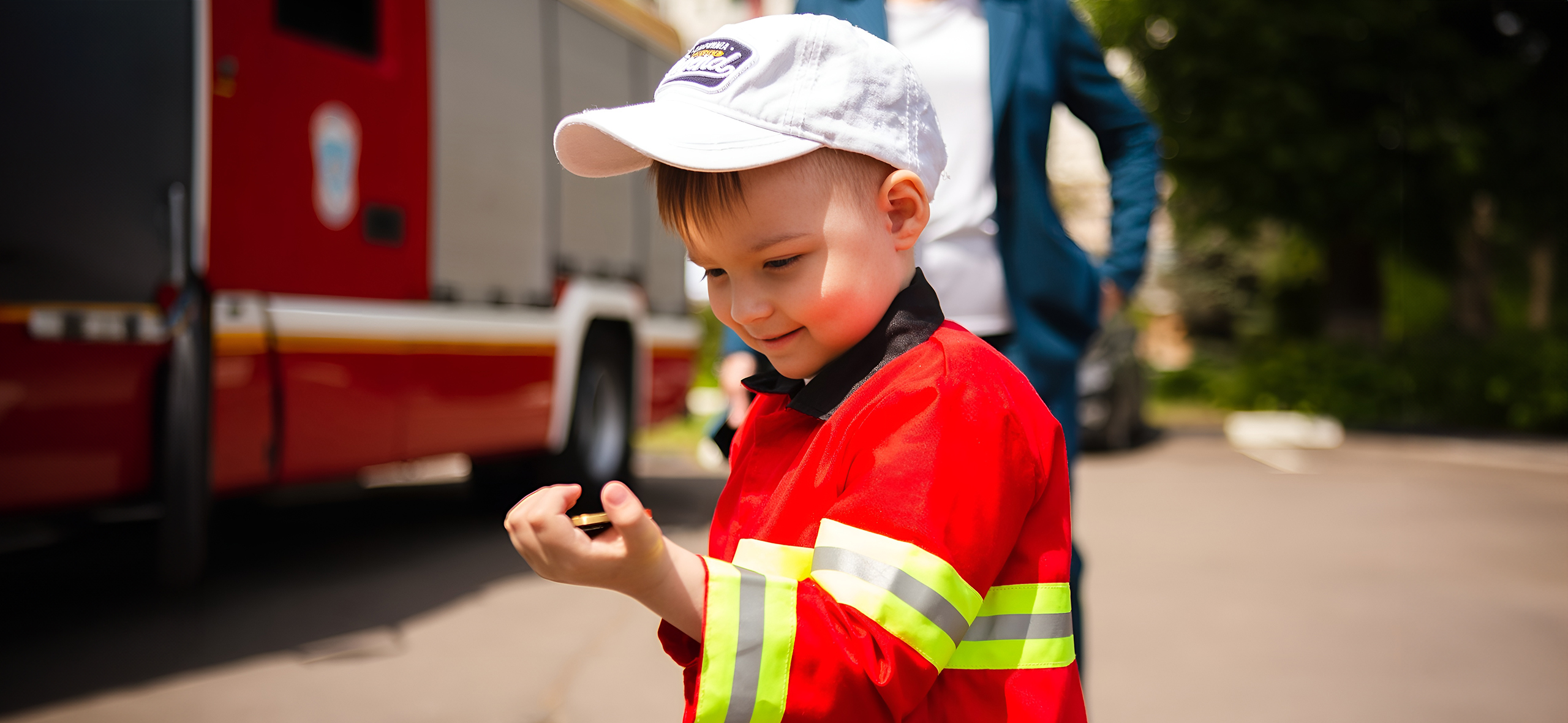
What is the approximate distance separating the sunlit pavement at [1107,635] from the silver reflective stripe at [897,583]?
221cm

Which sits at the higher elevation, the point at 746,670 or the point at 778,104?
the point at 778,104

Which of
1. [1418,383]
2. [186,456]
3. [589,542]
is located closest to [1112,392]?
[1418,383]

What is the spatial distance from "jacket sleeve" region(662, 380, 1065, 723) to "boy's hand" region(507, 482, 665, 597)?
7 cm

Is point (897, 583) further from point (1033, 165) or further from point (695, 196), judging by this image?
point (1033, 165)

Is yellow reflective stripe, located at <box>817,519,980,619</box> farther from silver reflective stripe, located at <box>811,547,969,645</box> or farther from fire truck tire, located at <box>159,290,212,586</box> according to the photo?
fire truck tire, located at <box>159,290,212,586</box>

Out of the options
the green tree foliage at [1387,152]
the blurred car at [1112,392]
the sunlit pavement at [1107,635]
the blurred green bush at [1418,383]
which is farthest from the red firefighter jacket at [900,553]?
the blurred green bush at [1418,383]

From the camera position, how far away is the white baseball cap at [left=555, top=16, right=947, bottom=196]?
1080 millimetres

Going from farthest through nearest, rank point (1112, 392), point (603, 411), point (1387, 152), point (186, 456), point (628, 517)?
point (1387, 152) < point (1112, 392) < point (603, 411) < point (186, 456) < point (628, 517)

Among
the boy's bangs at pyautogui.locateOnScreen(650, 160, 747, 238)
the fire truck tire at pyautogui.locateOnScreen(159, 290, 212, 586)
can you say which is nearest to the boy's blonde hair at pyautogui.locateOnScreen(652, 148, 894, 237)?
the boy's bangs at pyautogui.locateOnScreen(650, 160, 747, 238)

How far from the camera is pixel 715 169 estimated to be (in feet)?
3.48

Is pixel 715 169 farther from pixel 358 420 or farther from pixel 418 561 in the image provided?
pixel 418 561

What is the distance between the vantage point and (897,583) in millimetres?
962

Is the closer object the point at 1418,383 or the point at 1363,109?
the point at 1363,109

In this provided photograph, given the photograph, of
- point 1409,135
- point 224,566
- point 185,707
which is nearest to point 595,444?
point 224,566
